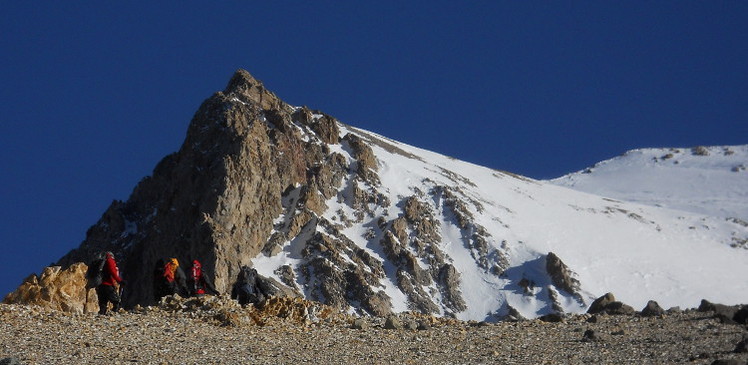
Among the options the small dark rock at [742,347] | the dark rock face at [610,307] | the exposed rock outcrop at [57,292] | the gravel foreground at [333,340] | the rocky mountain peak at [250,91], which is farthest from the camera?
the rocky mountain peak at [250,91]

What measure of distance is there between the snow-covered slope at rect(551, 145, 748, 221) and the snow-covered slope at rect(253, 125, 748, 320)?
160 inches

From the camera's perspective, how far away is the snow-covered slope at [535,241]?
92.9 meters

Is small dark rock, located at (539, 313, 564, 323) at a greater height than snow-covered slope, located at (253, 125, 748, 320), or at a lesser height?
lesser

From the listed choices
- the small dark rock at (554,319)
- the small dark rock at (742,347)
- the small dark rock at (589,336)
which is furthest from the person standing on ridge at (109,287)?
the small dark rock at (742,347)

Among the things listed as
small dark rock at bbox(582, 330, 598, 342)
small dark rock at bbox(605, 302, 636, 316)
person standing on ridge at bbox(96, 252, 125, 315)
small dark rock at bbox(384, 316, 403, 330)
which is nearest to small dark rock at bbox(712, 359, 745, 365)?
small dark rock at bbox(582, 330, 598, 342)

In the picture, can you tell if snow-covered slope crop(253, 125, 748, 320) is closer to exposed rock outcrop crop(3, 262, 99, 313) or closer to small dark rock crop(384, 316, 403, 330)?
exposed rock outcrop crop(3, 262, 99, 313)

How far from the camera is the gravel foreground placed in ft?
73.2

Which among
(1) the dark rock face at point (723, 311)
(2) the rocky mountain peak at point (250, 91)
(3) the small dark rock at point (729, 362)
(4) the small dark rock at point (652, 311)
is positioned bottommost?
(3) the small dark rock at point (729, 362)

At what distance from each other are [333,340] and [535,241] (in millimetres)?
80238

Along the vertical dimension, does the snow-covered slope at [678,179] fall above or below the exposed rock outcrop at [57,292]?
above

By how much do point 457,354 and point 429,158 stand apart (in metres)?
103

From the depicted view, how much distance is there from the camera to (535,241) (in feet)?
341

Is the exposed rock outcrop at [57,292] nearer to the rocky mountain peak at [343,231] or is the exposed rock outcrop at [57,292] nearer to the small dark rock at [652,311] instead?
the small dark rock at [652,311]

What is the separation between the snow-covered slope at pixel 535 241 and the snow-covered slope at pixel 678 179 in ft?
13.3
